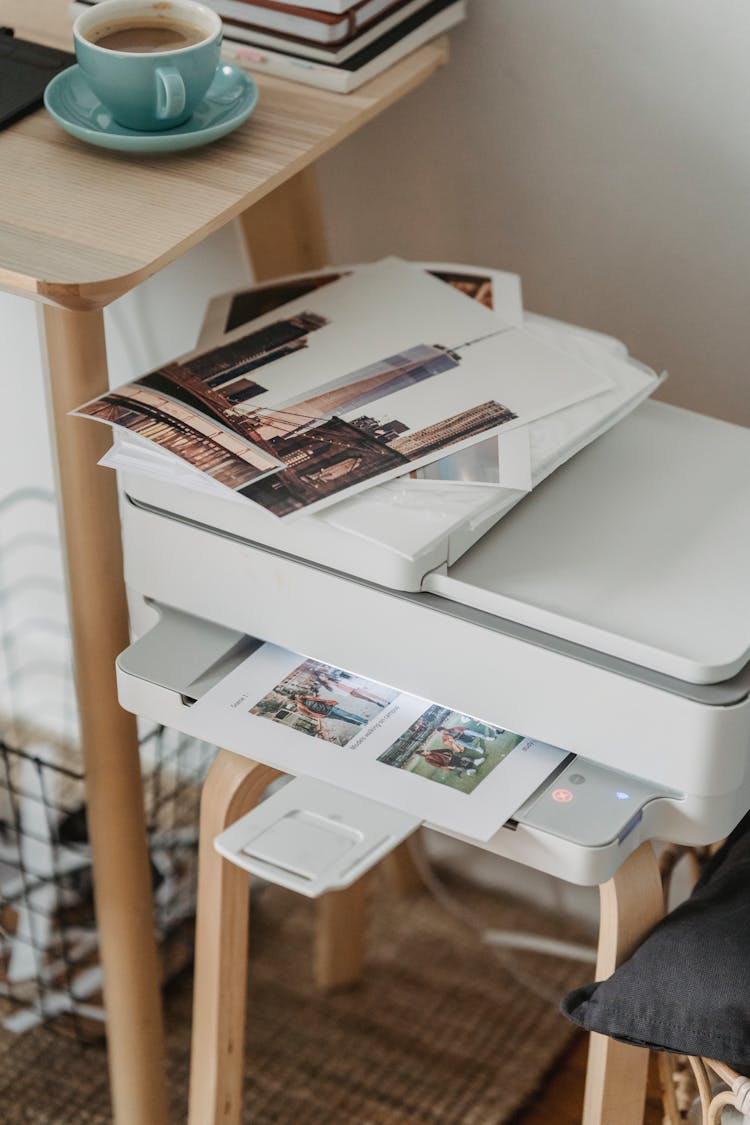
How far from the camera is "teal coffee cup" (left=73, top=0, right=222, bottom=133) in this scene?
0.91 meters

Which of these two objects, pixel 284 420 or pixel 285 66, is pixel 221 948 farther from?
pixel 285 66

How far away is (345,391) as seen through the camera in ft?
3.03

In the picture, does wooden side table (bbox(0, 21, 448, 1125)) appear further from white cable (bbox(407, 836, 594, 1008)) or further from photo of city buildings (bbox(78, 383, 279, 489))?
white cable (bbox(407, 836, 594, 1008))

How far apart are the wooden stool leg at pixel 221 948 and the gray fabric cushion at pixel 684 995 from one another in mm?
243

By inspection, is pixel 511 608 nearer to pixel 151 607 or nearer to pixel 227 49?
pixel 151 607

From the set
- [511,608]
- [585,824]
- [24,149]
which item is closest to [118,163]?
[24,149]

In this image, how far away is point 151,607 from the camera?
0.98m

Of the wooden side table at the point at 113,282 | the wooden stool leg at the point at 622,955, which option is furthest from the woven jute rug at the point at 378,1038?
the wooden stool leg at the point at 622,955

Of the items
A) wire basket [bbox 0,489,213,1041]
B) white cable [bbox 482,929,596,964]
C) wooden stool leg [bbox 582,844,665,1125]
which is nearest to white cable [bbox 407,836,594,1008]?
white cable [bbox 482,929,596,964]

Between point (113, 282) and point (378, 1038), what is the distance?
2.87 feet

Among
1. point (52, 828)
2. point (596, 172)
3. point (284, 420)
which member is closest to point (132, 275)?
point (284, 420)

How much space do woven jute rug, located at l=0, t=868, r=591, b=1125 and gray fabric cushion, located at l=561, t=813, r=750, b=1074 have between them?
558mm

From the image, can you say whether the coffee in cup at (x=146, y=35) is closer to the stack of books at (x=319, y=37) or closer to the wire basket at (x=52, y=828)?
the stack of books at (x=319, y=37)

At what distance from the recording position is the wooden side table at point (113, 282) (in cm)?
86
